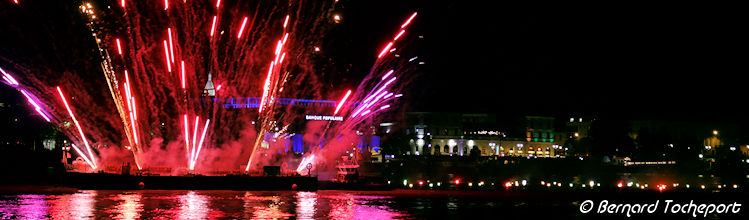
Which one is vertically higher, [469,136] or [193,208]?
[469,136]

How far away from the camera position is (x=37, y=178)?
176 feet

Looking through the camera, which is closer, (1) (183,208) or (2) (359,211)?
(1) (183,208)

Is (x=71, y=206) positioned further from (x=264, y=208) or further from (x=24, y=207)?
(x=264, y=208)

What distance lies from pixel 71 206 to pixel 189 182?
18804 millimetres

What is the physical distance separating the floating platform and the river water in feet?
28.8

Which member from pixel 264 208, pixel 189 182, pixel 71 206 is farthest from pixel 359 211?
pixel 189 182

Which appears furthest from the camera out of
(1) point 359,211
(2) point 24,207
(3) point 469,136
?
(3) point 469,136

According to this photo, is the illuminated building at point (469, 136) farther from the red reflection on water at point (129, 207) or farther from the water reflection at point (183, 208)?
the red reflection on water at point (129, 207)

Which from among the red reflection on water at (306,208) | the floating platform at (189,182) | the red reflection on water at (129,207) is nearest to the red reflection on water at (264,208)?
the red reflection on water at (306,208)

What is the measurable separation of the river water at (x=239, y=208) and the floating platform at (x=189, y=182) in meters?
8.77

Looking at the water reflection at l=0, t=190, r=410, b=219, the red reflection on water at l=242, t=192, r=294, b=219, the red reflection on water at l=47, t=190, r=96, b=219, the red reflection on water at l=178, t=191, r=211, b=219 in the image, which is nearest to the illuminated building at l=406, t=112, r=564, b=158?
the red reflection on water at l=242, t=192, r=294, b=219

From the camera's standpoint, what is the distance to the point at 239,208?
32.9 metres

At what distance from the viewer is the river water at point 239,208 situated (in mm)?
28502

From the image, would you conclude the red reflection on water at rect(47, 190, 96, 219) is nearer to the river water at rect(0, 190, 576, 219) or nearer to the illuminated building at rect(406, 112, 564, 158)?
the river water at rect(0, 190, 576, 219)
